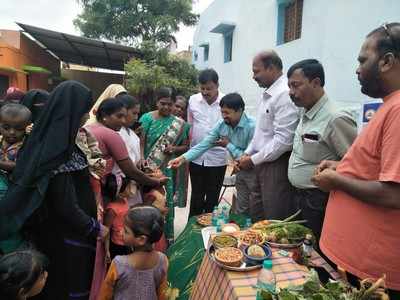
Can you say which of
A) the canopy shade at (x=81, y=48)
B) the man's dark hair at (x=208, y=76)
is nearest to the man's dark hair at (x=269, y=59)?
the man's dark hair at (x=208, y=76)

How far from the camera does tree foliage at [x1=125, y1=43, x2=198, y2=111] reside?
9773 millimetres

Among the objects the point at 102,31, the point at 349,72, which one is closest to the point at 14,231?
the point at 349,72

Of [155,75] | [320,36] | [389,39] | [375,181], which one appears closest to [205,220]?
[375,181]

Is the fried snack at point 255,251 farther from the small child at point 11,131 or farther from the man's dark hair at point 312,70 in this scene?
the small child at point 11,131

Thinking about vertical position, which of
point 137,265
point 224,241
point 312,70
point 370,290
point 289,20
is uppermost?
point 289,20

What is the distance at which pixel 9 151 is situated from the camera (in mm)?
2318

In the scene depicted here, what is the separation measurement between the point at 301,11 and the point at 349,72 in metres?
2.67

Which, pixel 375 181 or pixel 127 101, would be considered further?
pixel 127 101

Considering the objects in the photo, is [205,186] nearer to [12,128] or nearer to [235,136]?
[235,136]

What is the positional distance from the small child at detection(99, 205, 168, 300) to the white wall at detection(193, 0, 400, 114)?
4418mm

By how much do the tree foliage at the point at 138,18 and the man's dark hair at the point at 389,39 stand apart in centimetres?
1505

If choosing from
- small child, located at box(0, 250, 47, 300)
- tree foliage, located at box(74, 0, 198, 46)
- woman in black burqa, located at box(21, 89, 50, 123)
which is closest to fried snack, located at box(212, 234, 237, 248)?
small child, located at box(0, 250, 47, 300)

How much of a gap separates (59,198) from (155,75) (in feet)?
28.3

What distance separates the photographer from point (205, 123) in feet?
13.3
